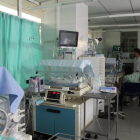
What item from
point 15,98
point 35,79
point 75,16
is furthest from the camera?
point 75,16

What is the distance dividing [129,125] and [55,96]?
1859 millimetres


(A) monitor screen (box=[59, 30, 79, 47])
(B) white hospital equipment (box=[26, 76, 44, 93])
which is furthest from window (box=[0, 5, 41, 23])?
(B) white hospital equipment (box=[26, 76, 44, 93])

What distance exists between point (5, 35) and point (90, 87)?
1770 mm

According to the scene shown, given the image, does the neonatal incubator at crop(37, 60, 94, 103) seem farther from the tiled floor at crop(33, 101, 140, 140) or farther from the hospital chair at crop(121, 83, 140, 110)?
the hospital chair at crop(121, 83, 140, 110)

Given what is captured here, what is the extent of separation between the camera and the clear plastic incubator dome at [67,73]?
2.95m

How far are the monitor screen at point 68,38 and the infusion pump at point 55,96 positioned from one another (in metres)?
1.20

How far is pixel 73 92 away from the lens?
286cm

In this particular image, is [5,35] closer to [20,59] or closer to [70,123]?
[20,59]

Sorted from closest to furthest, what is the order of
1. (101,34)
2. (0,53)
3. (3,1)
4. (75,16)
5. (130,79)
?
(0,53) < (3,1) < (75,16) < (130,79) < (101,34)

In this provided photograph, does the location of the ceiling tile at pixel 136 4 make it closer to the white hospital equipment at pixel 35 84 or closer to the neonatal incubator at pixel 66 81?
the neonatal incubator at pixel 66 81

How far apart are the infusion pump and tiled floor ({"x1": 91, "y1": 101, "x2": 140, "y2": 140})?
41.7 inches

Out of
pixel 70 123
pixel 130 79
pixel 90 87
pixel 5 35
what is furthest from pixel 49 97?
pixel 130 79

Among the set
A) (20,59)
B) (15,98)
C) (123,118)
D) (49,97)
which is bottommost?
(123,118)

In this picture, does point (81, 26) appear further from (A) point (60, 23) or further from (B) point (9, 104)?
(B) point (9, 104)
